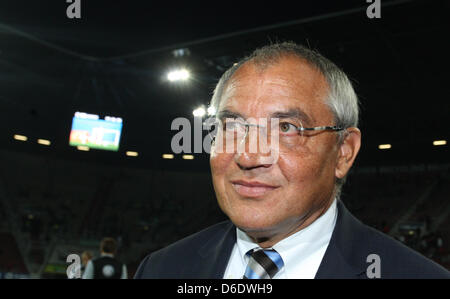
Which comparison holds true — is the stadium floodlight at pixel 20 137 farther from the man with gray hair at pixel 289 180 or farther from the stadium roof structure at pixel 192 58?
the man with gray hair at pixel 289 180

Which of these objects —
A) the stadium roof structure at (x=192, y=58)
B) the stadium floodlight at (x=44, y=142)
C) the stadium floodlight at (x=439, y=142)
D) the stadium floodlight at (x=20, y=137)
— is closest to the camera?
the stadium roof structure at (x=192, y=58)

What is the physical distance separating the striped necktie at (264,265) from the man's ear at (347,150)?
37cm

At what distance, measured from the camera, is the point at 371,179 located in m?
20.7

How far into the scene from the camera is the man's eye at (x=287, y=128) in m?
1.41

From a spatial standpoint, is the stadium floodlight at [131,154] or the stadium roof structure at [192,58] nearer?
the stadium roof structure at [192,58]

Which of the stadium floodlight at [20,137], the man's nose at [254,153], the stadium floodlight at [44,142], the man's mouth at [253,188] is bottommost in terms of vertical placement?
the man's mouth at [253,188]

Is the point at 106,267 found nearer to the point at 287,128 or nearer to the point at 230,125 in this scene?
the point at 230,125

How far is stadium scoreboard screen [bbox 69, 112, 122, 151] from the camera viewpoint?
15719 mm

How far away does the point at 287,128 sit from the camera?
1.42 meters

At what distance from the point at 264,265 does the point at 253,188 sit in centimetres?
26

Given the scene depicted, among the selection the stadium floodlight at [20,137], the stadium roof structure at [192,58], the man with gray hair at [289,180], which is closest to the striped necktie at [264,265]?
the man with gray hair at [289,180]

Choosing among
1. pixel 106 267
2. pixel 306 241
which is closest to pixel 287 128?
pixel 306 241
